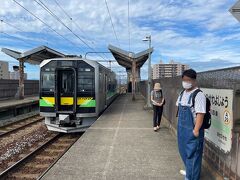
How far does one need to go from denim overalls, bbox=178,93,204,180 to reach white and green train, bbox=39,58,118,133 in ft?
25.4

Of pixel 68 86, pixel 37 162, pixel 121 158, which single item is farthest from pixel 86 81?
pixel 121 158

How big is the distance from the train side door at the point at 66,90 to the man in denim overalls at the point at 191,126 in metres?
7.89

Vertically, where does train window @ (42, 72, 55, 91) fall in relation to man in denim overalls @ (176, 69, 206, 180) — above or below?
above

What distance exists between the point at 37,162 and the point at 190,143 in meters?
5.26

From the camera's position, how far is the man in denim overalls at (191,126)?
4.24m

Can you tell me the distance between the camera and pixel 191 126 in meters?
4.38

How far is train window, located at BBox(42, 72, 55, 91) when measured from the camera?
12172 mm

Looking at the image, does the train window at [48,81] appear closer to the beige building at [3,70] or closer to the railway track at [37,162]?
the railway track at [37,162]

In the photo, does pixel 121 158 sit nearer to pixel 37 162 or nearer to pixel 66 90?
pixel 37 162

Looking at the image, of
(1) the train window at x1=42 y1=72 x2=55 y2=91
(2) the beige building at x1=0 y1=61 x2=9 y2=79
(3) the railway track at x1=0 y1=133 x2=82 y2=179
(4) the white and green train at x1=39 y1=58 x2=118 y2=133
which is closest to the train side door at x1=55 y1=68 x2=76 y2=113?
(4) the white and green train at x1=39 y1=58 x2=118 y2=133

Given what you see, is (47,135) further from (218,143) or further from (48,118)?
(218,143)

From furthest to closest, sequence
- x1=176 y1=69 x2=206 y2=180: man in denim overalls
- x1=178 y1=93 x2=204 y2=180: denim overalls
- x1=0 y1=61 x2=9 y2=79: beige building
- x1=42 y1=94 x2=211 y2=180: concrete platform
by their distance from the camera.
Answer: x1=0 y1=61 x2=9 y2=79: beige building < x1=42 y1=94 x2=211 y2=180: concrete platform < x1=178 y1=93 x2=204 y2=180: denim overalls < x1=176 y1=69 x2=206 y2=180: man in denim overalls

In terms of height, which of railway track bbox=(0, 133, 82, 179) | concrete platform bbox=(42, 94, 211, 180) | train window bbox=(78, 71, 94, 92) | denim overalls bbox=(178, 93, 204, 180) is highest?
train window bbox=(78, 71, 94, 92)

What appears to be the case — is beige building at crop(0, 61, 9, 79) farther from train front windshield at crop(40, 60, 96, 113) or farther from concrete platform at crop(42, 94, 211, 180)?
concrete platform at crop(42, 94, 211, 180)
